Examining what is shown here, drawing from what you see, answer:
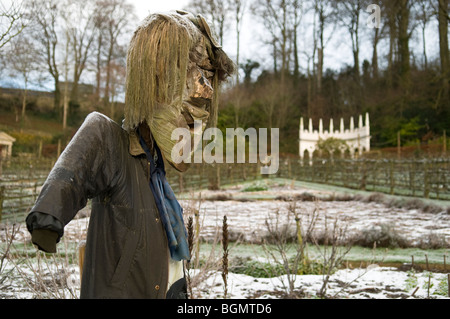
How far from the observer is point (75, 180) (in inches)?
35.0

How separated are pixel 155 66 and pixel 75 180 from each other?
1.26ft

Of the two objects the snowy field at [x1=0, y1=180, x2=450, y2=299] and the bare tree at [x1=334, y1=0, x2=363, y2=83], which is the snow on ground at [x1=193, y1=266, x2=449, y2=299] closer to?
the snowy field at [x1=0, y1=180, x2=450, y2=299]

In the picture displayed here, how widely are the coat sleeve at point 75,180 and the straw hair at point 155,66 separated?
0.09 meters

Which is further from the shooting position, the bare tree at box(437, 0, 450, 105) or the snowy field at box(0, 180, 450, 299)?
the bare tree at box(437, 0, 450, 105)

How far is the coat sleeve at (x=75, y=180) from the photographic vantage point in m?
0.80

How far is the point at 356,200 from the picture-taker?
35.2 feet

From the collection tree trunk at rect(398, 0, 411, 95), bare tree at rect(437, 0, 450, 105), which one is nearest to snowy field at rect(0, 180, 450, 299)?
bare tree at rect(437, 0, 450, 105)

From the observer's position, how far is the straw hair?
40.9 inches

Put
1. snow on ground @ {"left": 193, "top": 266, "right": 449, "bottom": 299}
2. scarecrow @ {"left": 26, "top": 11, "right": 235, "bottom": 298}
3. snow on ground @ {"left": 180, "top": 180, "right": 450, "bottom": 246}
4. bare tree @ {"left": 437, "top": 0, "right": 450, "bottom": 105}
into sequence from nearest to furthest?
scarecrow @ {"left": 26, "top": 11, "right": 235, "bottom": 298}, snow on ground @ {"left": 193, "top": 266, "right": 449, "bottom": 299}, snow on ground @ {"left": 180, "top": 180, "right": 450, "bottom": 246}, bare tree @ {"left": 437, "top": 0, "right": 450, "bottom": 105}

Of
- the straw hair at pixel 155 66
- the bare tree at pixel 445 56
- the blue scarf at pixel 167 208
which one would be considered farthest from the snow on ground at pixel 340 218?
the bare tree at pixel 445 56

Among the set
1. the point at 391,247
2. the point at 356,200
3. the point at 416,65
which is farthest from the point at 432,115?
the point at 391,247

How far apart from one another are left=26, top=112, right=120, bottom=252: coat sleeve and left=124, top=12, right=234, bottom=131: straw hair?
0.30 feet
